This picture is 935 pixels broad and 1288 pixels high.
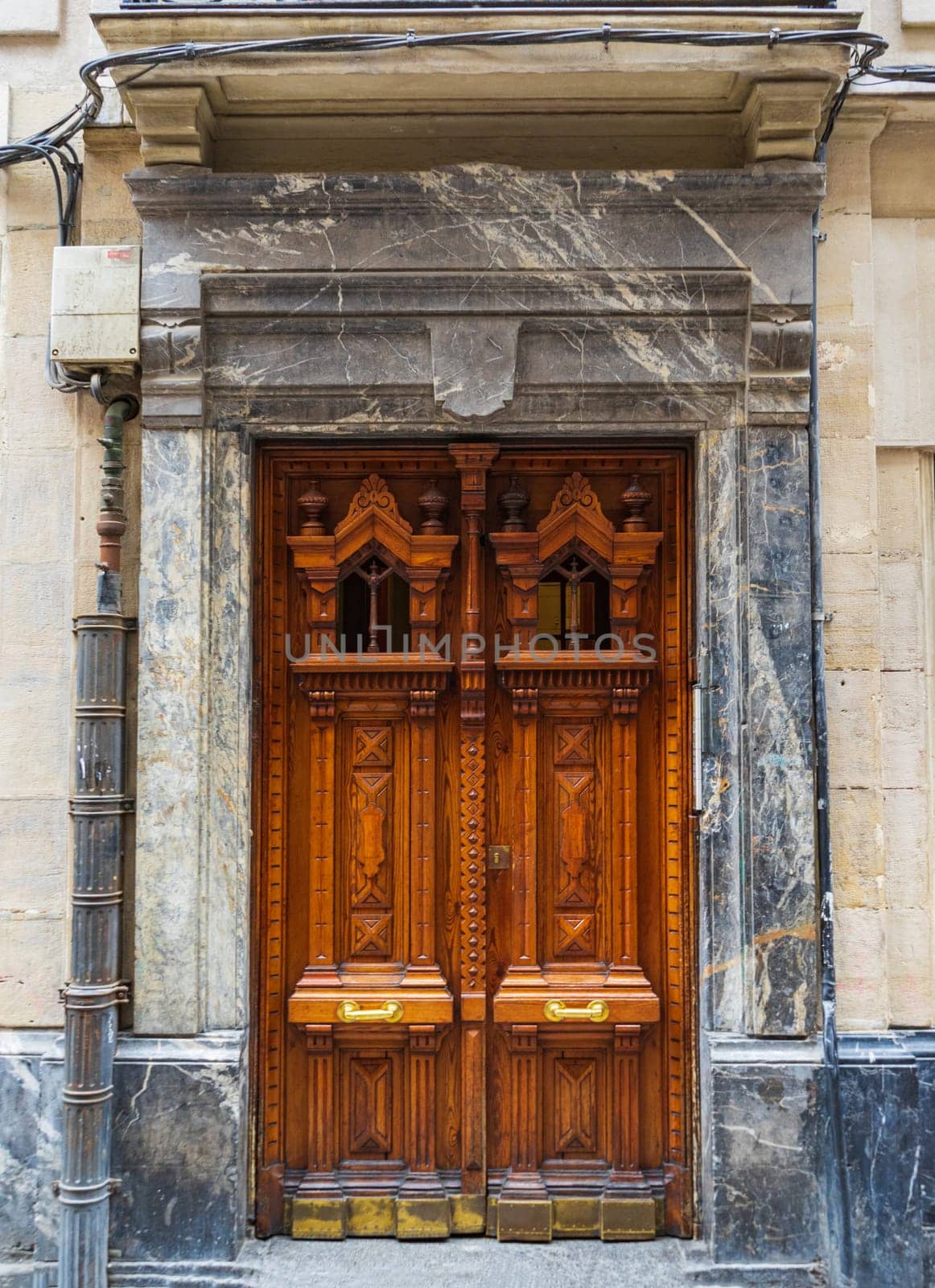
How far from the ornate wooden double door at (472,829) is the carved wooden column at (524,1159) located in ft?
0.04

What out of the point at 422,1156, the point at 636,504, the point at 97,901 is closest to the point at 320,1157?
the point at 422,1156

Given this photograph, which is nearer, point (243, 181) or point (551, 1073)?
point (243, 181)

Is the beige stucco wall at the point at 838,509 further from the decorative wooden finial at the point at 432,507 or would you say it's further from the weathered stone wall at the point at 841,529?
the decorative wooden finial at the point at 432,507

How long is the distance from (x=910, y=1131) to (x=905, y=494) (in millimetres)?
2450

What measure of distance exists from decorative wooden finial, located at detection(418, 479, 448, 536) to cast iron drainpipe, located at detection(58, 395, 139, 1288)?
1190 millimetres

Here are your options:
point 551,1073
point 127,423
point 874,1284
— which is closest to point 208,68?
point 127,423

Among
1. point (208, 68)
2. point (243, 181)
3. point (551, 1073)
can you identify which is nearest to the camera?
point (208, 68)

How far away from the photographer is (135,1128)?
3363mm

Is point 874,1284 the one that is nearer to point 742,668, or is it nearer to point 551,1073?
point 551,1073

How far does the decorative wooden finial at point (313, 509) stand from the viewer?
3.72 metres

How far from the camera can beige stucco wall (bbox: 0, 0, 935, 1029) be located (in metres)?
3.59

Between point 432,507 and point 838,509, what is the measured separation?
63.9 inches

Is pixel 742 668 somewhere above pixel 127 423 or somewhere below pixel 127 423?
below

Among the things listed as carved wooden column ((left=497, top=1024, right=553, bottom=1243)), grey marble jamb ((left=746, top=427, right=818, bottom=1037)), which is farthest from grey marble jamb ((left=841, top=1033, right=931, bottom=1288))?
carved wooden column ((left=497, top=1024, right=553, bottom=1243))
